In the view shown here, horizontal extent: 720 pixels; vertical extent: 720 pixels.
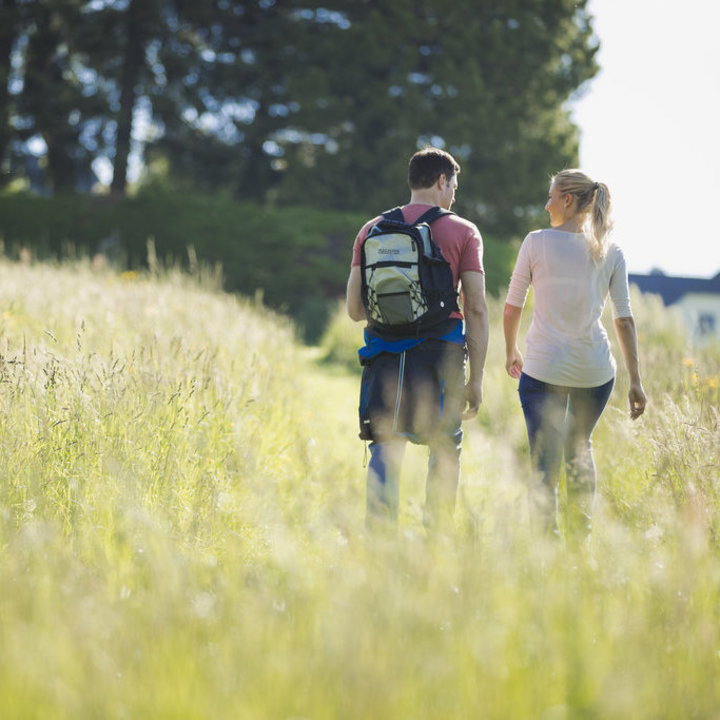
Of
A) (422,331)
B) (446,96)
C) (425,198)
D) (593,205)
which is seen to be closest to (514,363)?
(422,331)

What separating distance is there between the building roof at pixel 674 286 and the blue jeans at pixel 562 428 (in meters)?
38.3

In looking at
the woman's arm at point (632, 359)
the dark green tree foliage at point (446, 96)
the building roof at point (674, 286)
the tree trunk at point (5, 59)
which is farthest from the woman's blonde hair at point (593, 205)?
the building roof at point (674, 286)

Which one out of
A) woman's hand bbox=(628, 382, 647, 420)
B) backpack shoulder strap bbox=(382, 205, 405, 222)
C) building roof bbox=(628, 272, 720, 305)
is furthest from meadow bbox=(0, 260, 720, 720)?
building roof bbox=(628, 272, 720, 305)

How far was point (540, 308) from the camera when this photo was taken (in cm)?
332

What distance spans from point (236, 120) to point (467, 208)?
7.86m

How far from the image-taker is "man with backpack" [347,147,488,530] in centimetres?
307

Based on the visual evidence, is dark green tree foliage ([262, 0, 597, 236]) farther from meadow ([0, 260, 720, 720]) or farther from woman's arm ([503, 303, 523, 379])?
meadow ([0, 260, 720, 720])

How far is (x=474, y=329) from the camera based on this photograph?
10.6 feet

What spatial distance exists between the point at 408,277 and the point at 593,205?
96 centimetres

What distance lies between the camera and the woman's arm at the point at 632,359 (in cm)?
339

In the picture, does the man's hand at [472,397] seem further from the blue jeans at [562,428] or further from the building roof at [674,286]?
the building roof at [674,286]

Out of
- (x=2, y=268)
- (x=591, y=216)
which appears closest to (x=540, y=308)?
(x=591, y=216)

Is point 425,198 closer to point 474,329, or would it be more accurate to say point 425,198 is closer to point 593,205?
point 474,329

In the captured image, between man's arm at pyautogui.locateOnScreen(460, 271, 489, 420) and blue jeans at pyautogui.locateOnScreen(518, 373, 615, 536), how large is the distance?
0.30 m
